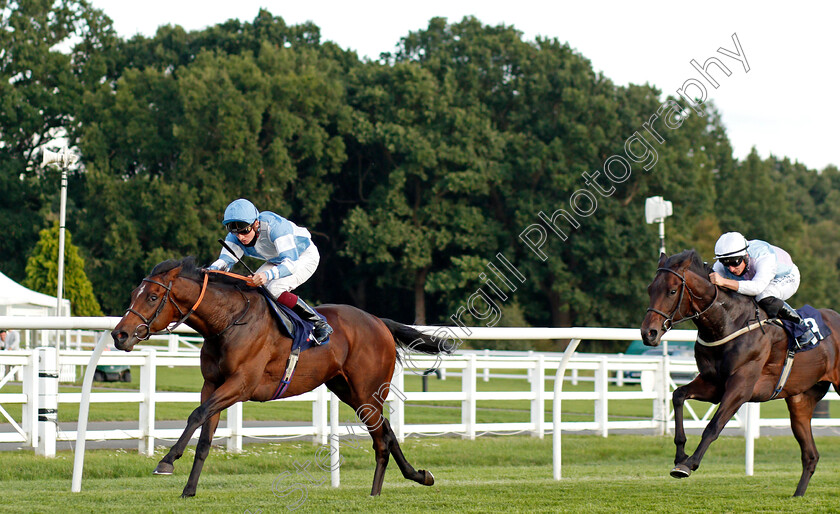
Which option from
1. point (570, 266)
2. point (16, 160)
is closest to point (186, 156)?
point (16, 160)

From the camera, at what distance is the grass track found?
5.18 metres

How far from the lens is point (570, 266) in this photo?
36.3 m

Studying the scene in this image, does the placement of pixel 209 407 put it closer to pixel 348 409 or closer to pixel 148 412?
pixel 148 412

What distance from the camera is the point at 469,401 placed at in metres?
11.2

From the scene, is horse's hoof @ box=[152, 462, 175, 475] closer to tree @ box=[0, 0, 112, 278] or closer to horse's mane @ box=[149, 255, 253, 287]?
horse's mane @ box=[149, 255, 253, 287]

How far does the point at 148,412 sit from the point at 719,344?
5169mm

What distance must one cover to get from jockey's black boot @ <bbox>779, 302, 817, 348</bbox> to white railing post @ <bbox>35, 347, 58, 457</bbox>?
588 cm

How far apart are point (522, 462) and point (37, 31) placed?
32386 millimetres

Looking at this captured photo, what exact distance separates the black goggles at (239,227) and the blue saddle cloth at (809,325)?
364 centimetres

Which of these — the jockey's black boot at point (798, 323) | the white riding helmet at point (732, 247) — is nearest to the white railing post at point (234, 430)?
the white riding helmet at point (732, 247)

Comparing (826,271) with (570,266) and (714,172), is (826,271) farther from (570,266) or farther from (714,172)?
(570,266)

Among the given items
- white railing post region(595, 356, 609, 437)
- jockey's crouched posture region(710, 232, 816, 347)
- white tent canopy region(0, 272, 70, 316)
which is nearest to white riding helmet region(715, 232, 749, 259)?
jockey's crouched posture region(710, 232, 816, 347)

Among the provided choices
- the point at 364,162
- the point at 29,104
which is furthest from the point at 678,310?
the point at 29,104

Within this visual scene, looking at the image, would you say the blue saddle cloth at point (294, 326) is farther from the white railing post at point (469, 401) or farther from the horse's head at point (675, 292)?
the white railing post at point (469, 401)
